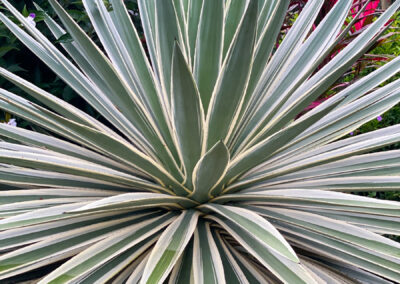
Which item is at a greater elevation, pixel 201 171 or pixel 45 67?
pixel 45 67

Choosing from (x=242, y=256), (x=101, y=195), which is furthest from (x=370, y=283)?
(x=101, y=195)

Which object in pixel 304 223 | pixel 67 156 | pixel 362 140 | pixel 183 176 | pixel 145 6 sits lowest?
pixel 304 223

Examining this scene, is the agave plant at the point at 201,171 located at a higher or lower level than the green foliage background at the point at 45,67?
lower

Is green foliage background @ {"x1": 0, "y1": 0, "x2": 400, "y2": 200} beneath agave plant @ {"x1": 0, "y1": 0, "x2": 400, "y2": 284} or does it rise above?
above

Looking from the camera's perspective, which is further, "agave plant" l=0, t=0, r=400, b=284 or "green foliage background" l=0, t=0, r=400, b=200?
"green foliage background" l=0, t=0, r=400, b=200

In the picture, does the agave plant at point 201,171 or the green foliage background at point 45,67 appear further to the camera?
the green foliage background at point 45,67

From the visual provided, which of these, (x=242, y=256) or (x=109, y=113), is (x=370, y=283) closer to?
(x=242, y=256)

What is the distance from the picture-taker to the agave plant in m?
0.99

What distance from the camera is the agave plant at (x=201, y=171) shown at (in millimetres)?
995

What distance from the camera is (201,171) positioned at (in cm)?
103

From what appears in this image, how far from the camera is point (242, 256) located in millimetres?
1228

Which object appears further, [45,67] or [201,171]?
[45,67]

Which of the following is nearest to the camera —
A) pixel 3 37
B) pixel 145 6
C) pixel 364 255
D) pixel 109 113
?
pixel 364 255

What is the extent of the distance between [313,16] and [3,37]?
1.36m
